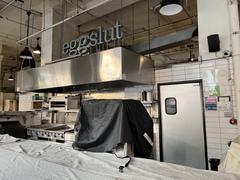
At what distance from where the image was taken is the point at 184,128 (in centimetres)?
400

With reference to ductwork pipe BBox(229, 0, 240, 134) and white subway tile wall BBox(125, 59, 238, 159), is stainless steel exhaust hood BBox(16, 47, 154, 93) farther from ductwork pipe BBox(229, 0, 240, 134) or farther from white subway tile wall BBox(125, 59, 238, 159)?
ductwork pipe BBox(229, 0, 240, 134)

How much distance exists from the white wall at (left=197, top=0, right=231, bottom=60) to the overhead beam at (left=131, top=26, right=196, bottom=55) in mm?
414

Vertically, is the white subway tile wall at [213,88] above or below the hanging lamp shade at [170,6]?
below

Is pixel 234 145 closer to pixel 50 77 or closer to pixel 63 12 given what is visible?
pixel 50 77

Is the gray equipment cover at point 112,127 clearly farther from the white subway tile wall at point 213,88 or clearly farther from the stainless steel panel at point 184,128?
the stainless steel panel at point 184,128

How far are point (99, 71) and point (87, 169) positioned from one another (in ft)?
8.05

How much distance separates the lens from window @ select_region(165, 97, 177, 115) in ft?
13.6

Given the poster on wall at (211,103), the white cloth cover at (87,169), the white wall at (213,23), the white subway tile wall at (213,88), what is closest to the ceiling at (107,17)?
the white wall at (213,23)

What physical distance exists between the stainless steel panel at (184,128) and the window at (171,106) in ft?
0.16

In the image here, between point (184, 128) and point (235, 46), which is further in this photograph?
point (184, 128)

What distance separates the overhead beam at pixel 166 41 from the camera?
4157mm

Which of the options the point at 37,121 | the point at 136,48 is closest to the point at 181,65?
the point at 136,48

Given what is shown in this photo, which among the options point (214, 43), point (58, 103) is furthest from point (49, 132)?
point (214, 43)

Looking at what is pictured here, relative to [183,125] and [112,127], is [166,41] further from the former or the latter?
[112,127]
